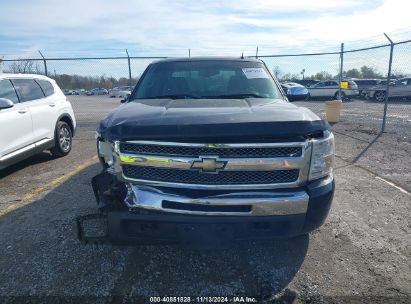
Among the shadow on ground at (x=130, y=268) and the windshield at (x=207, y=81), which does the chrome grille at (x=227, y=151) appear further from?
the windshield at (x=207, y=81)

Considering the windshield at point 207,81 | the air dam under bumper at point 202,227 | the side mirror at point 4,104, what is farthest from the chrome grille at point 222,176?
the side mirror at point 4,104

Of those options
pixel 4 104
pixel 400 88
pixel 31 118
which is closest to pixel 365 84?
pixel 400 88

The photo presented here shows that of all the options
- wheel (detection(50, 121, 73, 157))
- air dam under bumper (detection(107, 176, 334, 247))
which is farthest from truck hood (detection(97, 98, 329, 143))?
wheel (detection(50, 121, 73, 157))

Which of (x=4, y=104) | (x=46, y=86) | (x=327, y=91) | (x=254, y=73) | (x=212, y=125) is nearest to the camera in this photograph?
(x=212, y=125)

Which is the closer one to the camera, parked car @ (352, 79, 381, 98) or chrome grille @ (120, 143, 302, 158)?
chrome grille @ (120, 143, 302, 158)

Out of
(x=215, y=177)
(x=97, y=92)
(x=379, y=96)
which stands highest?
(x=215, y=177)

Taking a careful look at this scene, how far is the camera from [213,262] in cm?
308

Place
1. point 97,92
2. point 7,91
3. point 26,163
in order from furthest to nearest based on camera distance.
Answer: point 97,92 < point 26,163 < point 7,91

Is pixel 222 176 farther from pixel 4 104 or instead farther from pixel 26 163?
pixel 26 163

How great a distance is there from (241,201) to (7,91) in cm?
504

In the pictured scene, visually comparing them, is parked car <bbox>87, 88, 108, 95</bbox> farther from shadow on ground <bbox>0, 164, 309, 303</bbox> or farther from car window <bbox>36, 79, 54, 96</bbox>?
shadow on ground <bbox>0, 164, 309, 303</bbox>

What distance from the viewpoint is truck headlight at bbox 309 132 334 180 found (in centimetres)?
262

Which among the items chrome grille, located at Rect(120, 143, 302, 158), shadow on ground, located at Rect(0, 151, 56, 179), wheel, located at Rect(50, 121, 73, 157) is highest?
chrome grille, located at Rect(120, 143, 302, 158)

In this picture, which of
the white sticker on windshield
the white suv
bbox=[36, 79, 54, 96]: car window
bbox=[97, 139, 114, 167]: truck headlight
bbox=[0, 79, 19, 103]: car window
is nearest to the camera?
bbox=[97, 139, 114, 167]: truck headlight
